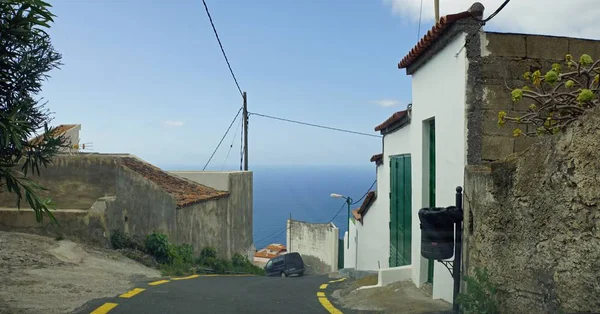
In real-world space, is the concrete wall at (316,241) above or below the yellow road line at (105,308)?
below

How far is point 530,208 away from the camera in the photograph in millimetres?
4875

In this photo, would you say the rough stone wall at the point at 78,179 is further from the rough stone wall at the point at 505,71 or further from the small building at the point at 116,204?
the rough stone wall at the point at 505,71

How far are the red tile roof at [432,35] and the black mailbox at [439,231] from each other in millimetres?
2591

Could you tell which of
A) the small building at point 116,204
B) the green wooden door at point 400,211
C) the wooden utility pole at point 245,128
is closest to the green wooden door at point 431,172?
the green wooden door at point 400,211

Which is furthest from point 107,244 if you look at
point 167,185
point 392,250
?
point 392,250

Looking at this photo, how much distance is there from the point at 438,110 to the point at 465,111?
1.09 meters

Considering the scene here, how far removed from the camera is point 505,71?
23.6 feet

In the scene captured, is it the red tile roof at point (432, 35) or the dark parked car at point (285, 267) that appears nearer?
the red tile roof at point (432, 35)

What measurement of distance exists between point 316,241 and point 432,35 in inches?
1209

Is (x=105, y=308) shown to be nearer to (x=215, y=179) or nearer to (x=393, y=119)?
(x=393, y=119)

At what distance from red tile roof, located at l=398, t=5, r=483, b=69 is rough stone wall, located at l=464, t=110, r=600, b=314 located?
230cm

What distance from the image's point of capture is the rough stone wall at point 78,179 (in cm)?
1490

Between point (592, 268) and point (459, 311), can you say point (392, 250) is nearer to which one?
point (459, 311)

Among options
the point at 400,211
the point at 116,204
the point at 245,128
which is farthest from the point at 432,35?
the point at 245,128
